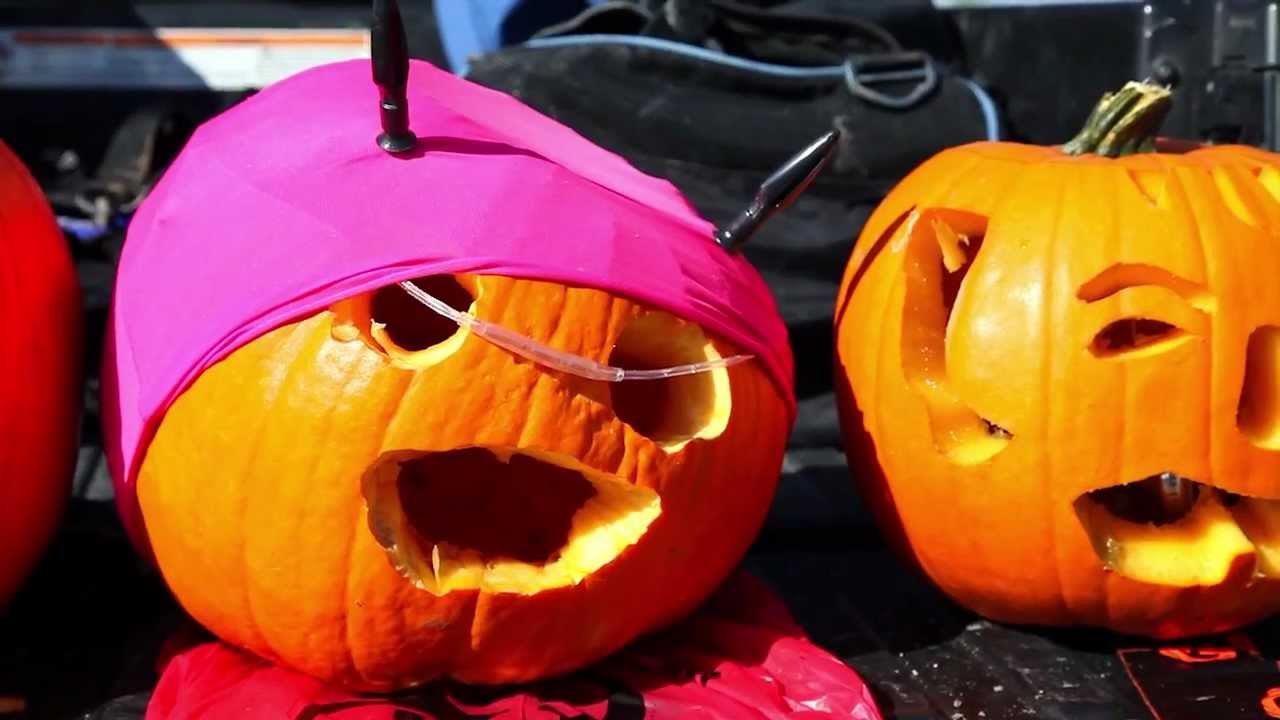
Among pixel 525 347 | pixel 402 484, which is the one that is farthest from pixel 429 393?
pixel 402 484

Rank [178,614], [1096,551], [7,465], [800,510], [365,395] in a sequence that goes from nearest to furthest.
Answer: [365,395] → [7,465] → [1096,551] → [178,614] → [800,510]

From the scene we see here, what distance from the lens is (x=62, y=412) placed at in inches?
51.8

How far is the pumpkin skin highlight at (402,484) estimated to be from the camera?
3.62ft

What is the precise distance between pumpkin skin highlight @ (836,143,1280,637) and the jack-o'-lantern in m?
0.20

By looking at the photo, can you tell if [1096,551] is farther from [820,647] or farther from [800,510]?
[800,510]

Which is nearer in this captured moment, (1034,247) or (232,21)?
(1034,247)

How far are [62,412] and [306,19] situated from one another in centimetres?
167

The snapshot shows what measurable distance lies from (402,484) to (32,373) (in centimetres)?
38

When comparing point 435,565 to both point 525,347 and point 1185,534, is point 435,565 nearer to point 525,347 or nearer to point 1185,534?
point 525,347

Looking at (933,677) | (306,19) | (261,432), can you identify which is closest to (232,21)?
(306,19)

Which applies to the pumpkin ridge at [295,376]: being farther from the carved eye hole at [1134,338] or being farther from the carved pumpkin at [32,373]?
the carved eye hole at [1134,338]

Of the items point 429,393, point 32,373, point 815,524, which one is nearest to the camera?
point 429,393

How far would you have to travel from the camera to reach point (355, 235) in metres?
1.12

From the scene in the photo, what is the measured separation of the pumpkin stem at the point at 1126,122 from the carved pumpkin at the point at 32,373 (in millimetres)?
1135
